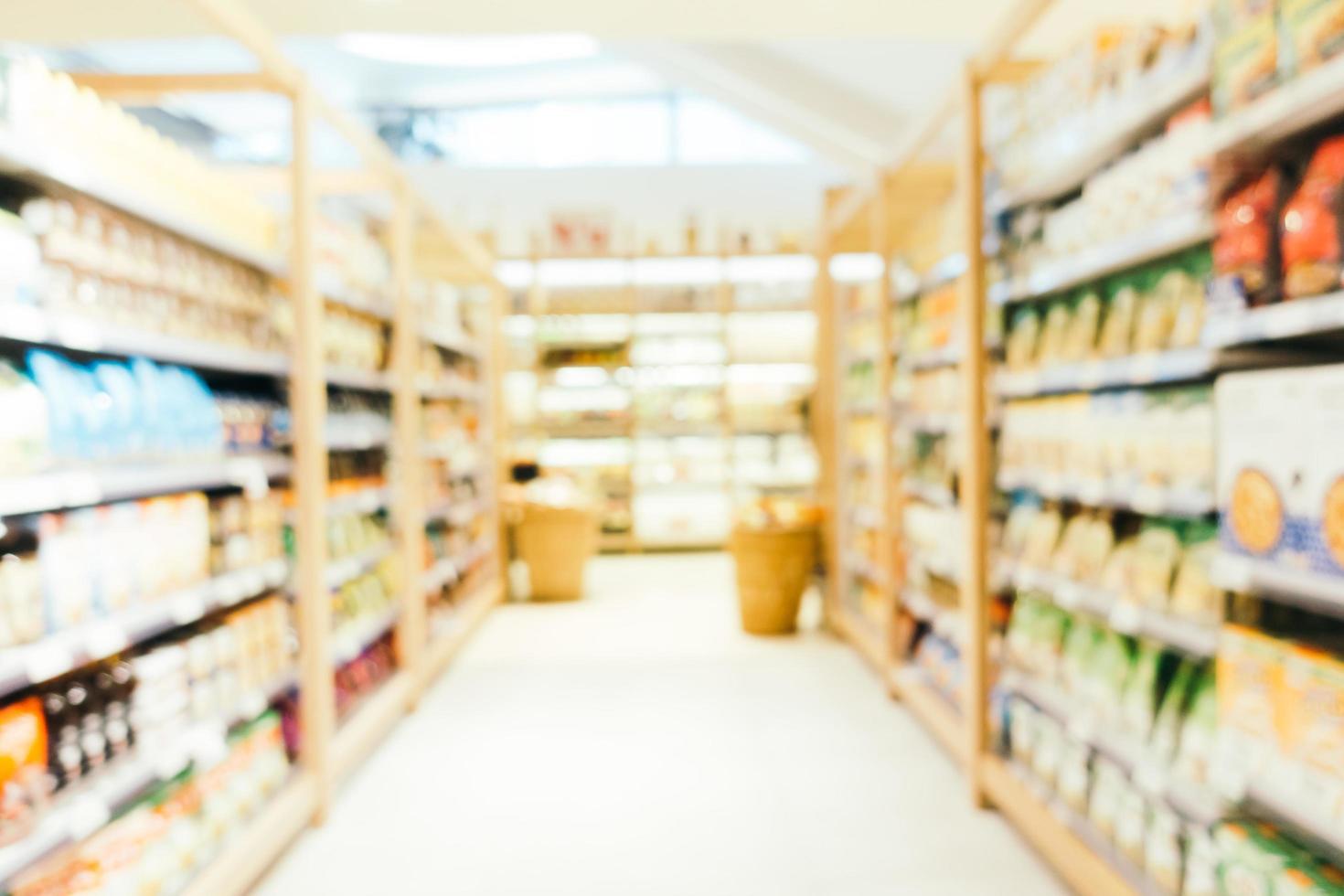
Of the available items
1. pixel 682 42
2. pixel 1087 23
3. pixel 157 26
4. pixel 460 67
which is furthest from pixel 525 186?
pixel 1087 23

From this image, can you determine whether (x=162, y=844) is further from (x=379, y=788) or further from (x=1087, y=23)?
(x=1087, y=23)

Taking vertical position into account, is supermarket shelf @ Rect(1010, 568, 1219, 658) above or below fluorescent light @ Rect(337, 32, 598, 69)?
below

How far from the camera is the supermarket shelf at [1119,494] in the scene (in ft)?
7.02

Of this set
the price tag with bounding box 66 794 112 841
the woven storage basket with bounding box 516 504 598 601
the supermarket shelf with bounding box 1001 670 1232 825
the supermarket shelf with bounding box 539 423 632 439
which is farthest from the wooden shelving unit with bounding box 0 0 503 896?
the supermarket shelf with bounding box 539 423 632 439

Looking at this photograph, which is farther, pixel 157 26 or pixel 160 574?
pixel 157 26

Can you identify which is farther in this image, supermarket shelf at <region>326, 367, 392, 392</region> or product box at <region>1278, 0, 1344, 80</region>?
supermarket shelf at <region>326, 367, 392, 392</region>

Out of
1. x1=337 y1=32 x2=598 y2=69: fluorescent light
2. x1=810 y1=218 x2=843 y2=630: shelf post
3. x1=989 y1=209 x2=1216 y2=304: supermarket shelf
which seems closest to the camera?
x1=989 y1=209 x2=1216 y2=304: supermarket shelf

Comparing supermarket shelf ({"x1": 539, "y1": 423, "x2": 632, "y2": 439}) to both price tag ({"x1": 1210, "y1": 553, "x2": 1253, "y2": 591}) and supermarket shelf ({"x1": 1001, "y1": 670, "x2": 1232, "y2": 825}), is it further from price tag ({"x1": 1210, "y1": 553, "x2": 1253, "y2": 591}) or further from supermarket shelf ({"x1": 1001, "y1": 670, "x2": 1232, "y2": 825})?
price tag ({"x1": 1210, "y1": 553, "x2": 1253, "y2": 591})

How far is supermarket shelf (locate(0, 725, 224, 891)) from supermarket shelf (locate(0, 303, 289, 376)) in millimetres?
949

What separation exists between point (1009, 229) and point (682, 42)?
587 cm

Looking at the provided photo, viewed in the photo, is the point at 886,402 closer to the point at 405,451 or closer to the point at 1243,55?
the point at 405,451

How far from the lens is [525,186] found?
10.9 metres

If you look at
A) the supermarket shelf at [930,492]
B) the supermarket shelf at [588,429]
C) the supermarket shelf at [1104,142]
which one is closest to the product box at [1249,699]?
the supermarket shelf at [1104,142]

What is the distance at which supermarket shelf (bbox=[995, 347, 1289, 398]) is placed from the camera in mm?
1931
